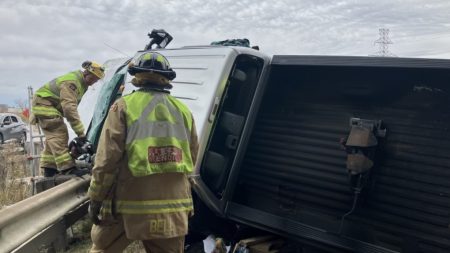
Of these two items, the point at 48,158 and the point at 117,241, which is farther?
the point at 48,158

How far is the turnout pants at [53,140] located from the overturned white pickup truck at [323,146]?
1.90m

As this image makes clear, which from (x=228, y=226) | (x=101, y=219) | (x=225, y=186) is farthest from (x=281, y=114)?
(x=101, y=219)

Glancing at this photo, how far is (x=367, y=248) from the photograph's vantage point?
2748mm

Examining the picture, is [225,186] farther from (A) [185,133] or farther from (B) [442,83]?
(B) [442,83]

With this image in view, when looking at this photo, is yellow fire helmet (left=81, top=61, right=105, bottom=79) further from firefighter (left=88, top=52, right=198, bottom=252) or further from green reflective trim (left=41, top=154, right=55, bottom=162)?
firefighter (left=88, top=52, right=198, bottom=252)

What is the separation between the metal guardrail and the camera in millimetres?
2270

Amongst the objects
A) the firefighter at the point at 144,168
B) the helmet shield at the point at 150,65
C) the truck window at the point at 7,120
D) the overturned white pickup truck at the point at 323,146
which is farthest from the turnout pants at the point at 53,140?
the truck window at the point at 7,120

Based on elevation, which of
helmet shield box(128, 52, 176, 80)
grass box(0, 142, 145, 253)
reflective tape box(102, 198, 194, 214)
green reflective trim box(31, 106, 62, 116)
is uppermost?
helmet shield box(128, 52, 176, 80)

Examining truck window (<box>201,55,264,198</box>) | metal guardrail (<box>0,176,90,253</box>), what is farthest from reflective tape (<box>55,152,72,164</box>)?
truck window (<box>201,55,264,198</box>)

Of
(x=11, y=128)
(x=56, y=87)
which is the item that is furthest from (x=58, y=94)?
(x=11, y=128)

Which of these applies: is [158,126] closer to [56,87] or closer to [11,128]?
[56,87]

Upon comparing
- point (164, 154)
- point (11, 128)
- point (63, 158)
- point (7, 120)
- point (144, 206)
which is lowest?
point (11, 128)

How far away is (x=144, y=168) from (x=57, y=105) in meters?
3.02

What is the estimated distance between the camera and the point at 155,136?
2473mm
